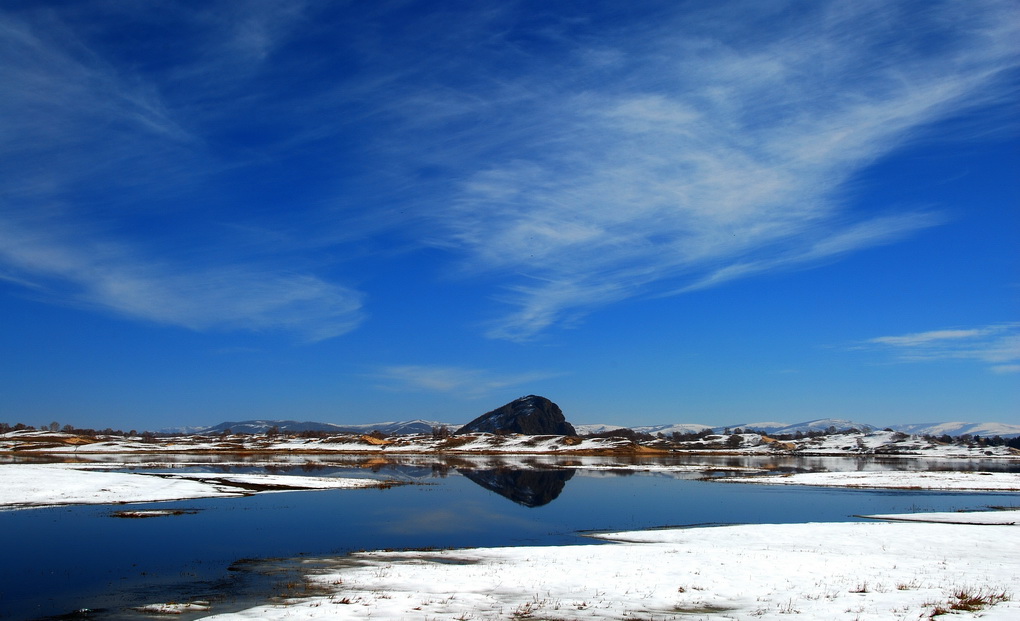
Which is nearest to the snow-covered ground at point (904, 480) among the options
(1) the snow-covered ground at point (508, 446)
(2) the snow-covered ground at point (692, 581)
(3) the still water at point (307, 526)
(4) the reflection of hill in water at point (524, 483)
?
(3) the still water at point (307, 526)

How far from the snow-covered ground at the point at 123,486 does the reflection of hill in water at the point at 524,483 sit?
12330 millimetres

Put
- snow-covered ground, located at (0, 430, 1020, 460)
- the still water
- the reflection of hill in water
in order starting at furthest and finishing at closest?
snow-covered ground, located at (0, 430, 1020, 460) → the reflection of hill in water → the still water

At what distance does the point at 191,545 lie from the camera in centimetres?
2805

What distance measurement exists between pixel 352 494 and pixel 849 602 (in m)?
39.8

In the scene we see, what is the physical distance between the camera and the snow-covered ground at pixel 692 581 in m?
17.1

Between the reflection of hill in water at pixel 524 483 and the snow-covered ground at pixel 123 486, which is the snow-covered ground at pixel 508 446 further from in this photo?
the snow-covered ground at pixel 123 486

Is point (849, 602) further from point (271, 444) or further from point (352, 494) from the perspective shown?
point (271, 444)

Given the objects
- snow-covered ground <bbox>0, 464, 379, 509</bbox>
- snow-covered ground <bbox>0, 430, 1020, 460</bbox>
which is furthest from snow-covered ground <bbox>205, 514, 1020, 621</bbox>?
snow-covered ground <bbox>0, 430, 1020, 460</bbox>

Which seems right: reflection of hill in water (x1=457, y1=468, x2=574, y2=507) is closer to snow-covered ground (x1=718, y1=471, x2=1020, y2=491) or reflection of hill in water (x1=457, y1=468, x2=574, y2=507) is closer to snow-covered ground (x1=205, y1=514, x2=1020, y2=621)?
snow-covered ground (x1=718, y1=471, x2=1020, y2=491)

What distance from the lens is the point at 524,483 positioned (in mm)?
64000

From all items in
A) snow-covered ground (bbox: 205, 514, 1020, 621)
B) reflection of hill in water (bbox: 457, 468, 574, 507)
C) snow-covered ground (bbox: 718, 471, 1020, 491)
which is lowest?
snow-covered ground (bbox: 718, 471, 1020, 491)

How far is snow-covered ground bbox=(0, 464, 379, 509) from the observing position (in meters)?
42.4

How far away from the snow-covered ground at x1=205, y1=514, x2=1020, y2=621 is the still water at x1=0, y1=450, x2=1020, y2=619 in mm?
3242

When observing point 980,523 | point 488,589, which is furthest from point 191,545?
point 980,523
